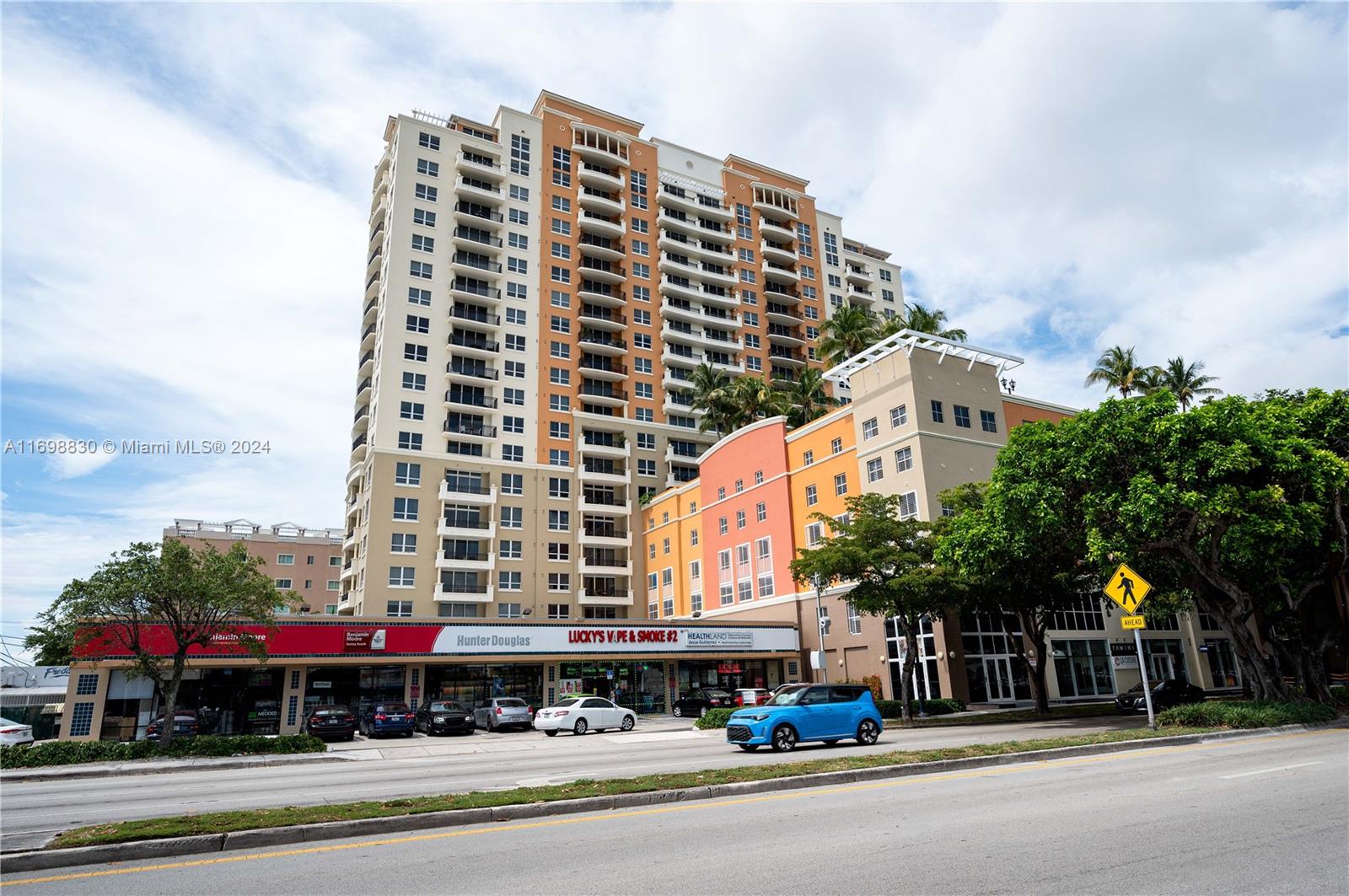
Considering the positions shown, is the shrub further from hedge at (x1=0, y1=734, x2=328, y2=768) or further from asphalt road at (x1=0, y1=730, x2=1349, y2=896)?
asphalt road at (x1=0, y1=730, x2=1349, y2=896)

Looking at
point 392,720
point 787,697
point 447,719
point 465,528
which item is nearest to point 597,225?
point 465,528

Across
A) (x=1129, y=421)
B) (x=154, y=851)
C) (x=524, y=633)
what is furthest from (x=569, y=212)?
(x=154, y=851)

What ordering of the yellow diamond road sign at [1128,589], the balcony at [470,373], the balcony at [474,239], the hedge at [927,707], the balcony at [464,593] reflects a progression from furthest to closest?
the balcony at [474,239] < the balcony at [470,373] < the balcony at [464,593] < the hedge at [927,707] < the yellow diamond road sign at [1128,589]

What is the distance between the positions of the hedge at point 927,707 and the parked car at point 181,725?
29.2 metres

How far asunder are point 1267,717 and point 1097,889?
18.4m

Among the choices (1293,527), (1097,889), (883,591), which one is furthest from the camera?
(883,591)

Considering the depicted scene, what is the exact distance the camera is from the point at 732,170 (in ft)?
285

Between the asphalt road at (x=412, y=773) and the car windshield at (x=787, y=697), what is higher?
the car windshield at (x=787, y=697)

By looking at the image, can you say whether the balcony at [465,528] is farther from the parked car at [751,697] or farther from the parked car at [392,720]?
the parked car at [751,697]

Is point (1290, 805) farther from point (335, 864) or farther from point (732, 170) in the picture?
point (732, 170)

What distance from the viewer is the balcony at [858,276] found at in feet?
302

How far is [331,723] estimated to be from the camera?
109ft

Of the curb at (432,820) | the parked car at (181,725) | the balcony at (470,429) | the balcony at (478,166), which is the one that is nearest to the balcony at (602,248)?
the balcony at (478,166)

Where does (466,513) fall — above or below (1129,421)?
above
